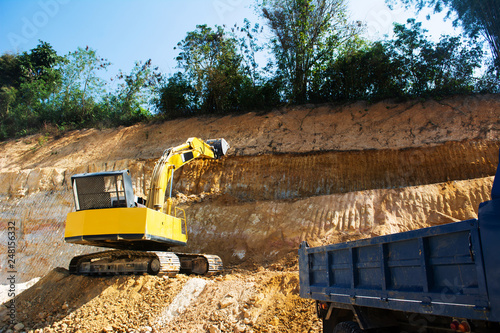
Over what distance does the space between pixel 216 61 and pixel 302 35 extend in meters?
5.05

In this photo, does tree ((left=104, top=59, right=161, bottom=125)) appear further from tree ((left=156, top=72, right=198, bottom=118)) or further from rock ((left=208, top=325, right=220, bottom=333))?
rock ((left=208, top=325, right=220, bottom=333))

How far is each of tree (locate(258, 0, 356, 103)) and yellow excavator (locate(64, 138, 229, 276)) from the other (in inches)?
400

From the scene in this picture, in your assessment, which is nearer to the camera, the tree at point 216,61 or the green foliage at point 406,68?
the green foliage at point 406,68

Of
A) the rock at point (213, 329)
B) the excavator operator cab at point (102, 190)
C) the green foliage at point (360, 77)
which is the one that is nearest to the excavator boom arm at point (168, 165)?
the excavator operator cab at point (102, 190)

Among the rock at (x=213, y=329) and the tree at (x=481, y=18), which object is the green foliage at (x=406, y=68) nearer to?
the tree at (x=481, y=18)

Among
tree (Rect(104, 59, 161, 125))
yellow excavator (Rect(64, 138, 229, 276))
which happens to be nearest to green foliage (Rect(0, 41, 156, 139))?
tree (Rect(104, 59, 161, 125))

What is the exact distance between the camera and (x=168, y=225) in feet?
32.2

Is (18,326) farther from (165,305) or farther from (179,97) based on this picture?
(179,97)

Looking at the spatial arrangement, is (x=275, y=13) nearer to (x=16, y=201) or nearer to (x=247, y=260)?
(x=247, y=260)

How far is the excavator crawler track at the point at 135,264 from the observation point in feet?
31.0

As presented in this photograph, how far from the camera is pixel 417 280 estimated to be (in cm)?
366

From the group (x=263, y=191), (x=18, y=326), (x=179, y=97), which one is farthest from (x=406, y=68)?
(x=18, y=326)

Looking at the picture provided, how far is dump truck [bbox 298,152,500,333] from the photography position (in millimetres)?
3008

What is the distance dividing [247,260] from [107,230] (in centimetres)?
472
